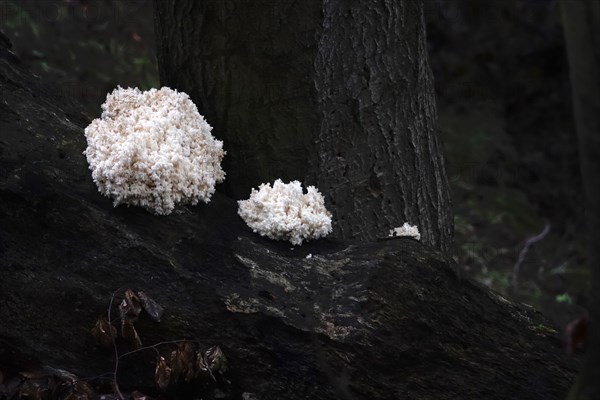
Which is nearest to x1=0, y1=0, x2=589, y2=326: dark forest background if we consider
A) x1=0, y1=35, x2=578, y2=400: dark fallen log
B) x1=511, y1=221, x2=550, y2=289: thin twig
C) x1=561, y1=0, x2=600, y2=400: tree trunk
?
x1=511, y1=221, x2=550, y2=289: thin twig

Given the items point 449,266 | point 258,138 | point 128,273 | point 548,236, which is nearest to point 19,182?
point 128,273

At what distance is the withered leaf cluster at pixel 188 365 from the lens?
2604 millimetres

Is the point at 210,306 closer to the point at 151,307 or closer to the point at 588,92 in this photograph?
the point at 151,307

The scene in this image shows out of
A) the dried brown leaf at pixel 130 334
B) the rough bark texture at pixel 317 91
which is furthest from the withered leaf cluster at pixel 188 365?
the rough bark texture at pixel 317 91

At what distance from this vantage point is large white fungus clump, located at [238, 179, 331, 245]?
2982 mm

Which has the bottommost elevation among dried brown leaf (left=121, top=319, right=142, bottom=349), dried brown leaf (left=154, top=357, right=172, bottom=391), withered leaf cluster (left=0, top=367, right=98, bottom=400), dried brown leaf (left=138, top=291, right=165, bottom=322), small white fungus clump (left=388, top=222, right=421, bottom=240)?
withered leaf cluster (left=0, top=367, right=98, bottom=400)

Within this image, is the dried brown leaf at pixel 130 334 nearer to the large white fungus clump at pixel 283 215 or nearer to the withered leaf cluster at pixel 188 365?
→ the withered leaf cluster at pixel 188 365

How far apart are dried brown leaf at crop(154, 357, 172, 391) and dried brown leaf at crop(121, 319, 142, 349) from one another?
13 centimetres

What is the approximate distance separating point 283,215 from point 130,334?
2.73 feet

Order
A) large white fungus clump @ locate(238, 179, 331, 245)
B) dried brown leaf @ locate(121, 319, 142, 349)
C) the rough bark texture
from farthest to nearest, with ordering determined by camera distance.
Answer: the rough bark texture
large white fungus clump @ locate(238, 179, 331, 245)
dried brown leaf @ locate(121, 319, 142, 349)

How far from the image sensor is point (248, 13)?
3.22m

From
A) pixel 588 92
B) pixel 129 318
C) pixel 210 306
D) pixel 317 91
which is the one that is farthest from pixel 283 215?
pixel 588 92

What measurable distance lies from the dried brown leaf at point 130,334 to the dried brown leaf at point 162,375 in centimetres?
13

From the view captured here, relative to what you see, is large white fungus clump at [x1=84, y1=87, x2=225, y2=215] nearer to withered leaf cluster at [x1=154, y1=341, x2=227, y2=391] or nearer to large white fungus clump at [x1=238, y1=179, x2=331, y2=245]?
large white fungus clump at [x1=238, y1=179, x2=331, y2=245]
